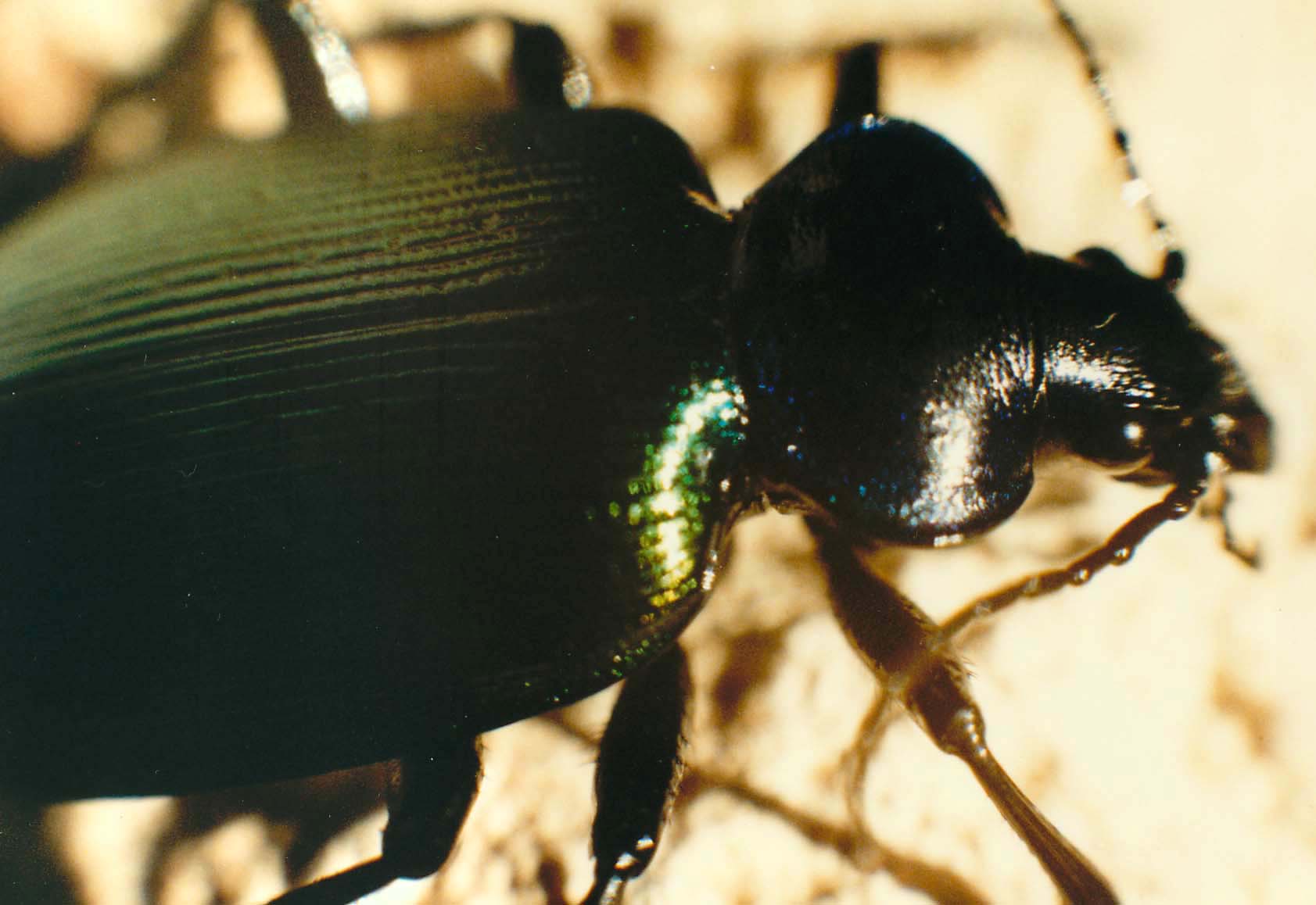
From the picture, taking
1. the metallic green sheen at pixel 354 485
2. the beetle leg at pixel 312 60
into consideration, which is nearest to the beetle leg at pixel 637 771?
the metallic green sheen at pixel 354 485

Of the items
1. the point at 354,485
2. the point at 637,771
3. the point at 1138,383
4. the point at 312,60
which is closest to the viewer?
A: the point at 354,485

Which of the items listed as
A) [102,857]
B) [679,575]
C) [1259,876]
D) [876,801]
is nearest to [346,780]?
[102,857]

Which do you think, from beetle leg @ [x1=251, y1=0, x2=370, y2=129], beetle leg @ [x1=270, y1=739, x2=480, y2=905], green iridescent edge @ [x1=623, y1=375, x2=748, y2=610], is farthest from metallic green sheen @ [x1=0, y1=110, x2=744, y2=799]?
beetle leg @ [x1=251, y1=0, x2=370, y2=129]

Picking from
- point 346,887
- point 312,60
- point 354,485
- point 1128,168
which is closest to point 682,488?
point 354,485

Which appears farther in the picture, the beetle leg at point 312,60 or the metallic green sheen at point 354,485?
the beetle leg at point 312,60

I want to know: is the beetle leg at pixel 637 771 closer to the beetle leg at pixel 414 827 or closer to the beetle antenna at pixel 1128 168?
the beetle leg at pixel 414 827

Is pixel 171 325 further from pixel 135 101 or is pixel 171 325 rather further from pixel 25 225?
pixel 135 101

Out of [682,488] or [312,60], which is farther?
[312,60]

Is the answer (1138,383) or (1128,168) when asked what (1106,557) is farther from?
(1128,168)
